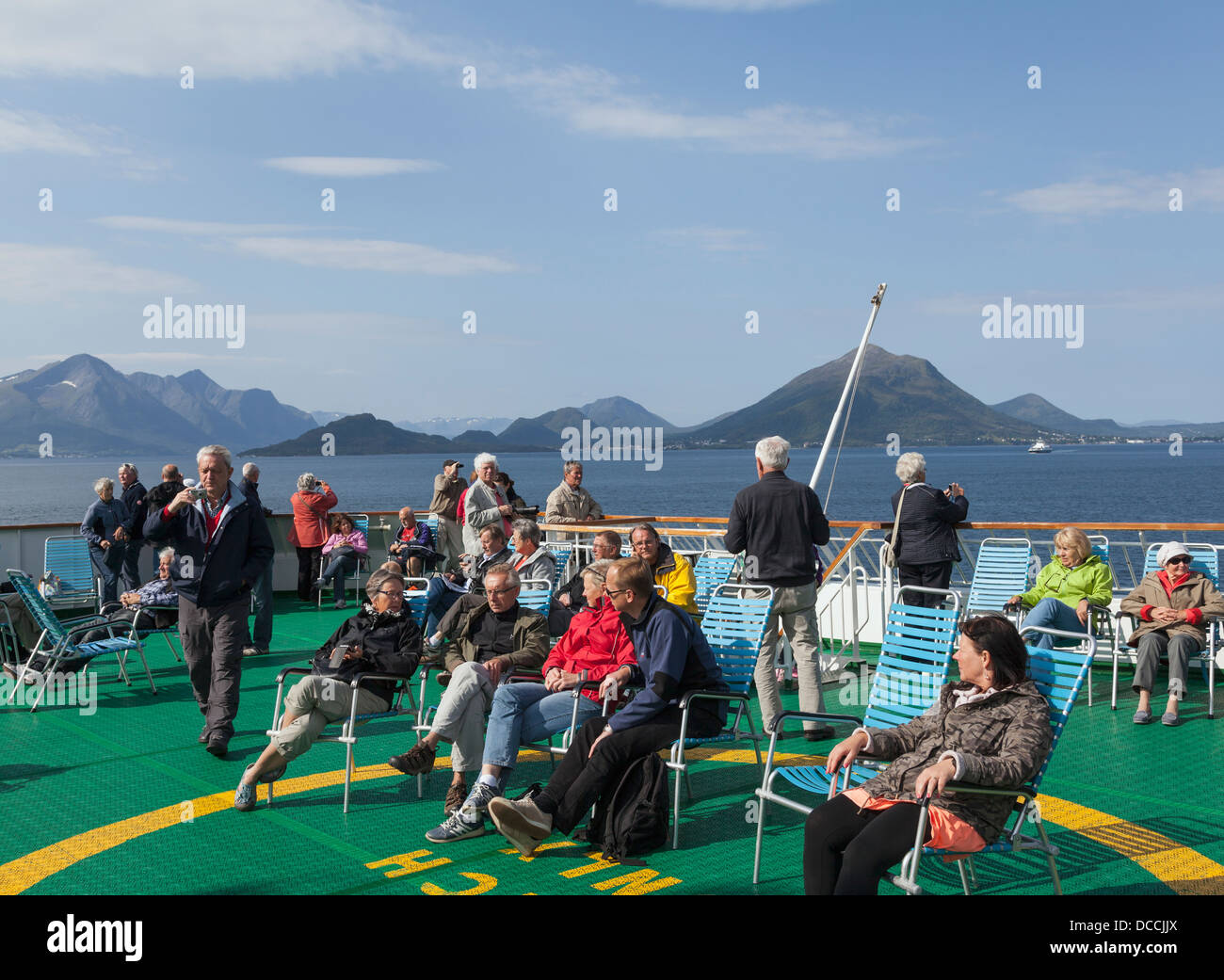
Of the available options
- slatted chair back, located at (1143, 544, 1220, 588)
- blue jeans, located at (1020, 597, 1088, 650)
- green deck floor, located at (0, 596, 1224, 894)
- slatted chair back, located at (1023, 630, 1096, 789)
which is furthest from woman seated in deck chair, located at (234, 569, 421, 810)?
slatted chair back, located at (1143, 544, 1220, 588)

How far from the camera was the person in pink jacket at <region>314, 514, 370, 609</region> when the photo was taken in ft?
43.4

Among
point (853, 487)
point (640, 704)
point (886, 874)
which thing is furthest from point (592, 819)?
point (853, 487)

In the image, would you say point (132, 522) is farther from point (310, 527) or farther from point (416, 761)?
point (416, 761)

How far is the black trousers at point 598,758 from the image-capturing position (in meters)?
4.65

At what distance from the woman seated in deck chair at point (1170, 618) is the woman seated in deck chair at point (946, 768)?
12.6 ft

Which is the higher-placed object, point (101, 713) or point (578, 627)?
point (578, 627)

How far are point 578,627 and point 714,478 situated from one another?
5388 inches

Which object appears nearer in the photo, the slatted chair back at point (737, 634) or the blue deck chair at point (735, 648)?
the blue deck chair at point (735, 648)

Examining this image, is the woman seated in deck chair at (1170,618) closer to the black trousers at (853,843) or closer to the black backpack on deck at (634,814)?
the black backpack on deck at (634,814)

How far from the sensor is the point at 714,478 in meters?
142

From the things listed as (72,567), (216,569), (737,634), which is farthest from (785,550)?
(72,567)

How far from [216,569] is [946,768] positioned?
4744mm

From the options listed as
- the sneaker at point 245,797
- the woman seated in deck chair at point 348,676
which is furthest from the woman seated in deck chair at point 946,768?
the sneaker at point 245,797

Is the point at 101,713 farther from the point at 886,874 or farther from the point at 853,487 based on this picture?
the point at 853,487
